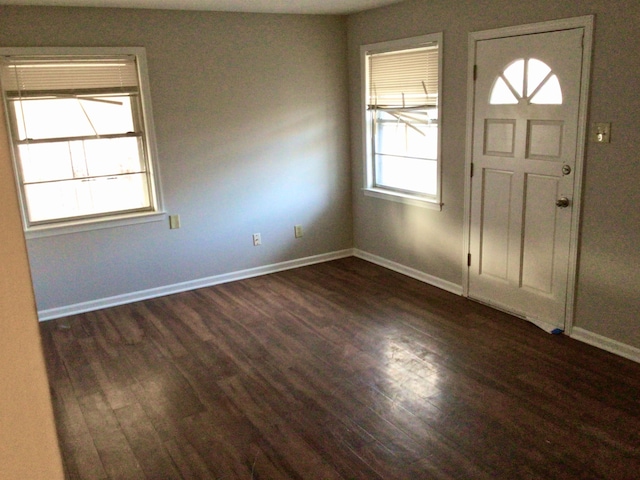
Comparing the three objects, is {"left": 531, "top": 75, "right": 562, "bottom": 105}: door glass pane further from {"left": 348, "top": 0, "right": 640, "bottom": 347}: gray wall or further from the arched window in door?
{"left": 348, "top": 0, "right": 640, "bottom": 347}: gray wall

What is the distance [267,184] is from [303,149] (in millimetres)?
482

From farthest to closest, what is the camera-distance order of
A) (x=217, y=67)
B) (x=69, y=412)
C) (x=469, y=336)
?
(x=217, y=67)
(x=469, y=336)
(x=69, y=412)

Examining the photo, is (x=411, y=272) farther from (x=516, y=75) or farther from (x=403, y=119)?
(x=516, y=75)

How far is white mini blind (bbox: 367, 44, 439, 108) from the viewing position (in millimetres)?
4445

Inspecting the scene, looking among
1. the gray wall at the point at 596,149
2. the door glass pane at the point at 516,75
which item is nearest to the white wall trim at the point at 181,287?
the gray wall at the point at 596,149

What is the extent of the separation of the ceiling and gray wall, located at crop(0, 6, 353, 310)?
12 cm

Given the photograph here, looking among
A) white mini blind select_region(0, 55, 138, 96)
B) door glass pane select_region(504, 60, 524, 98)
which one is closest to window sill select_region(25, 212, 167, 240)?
white mini blind select_region(0, 55, 138, 96)

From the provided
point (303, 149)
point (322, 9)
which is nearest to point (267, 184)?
point (303, 149)

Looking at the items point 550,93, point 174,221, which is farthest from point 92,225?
point 550,93

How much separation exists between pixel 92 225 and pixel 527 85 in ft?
11.0

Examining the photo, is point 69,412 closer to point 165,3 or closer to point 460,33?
point 165,3

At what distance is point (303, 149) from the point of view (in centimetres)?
525

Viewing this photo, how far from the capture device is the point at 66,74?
4.21 meters

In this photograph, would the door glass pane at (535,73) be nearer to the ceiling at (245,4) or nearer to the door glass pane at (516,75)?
the door glass pane at (516,75)
